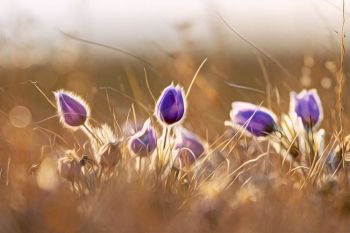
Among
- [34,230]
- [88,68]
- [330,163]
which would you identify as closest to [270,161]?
[330,163]

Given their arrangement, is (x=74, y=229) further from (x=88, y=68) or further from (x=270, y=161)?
(x=88, y=68)

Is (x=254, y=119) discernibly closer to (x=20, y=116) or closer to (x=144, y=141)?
(x=144, y=141)

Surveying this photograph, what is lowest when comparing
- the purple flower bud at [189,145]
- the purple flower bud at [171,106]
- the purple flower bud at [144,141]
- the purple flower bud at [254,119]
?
the purple flower bud at [189,145]

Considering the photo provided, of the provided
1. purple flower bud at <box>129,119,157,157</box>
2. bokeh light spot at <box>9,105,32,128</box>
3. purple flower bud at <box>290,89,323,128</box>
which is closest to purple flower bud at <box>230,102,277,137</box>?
purple flower bud at <box>290,89,323,128</box>

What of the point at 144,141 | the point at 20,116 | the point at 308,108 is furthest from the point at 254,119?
the point at 20,116

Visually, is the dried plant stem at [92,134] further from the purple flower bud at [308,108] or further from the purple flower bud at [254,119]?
the purple flower bud at [308,108]

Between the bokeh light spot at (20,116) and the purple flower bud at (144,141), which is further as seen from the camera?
the bokeh light spot at (20,116)

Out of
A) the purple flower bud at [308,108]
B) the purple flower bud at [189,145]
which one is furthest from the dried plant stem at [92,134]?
the purple flower bud at [308,108]
